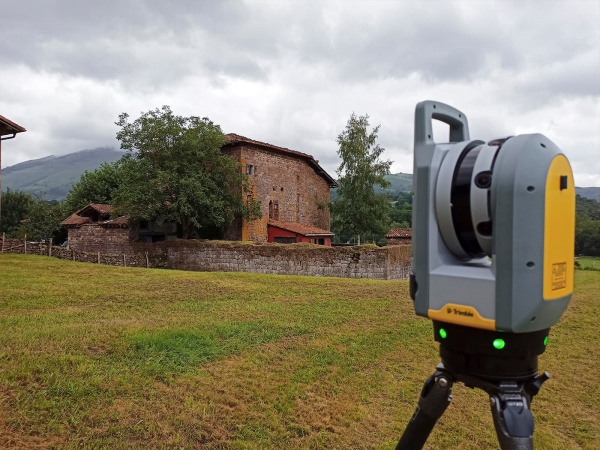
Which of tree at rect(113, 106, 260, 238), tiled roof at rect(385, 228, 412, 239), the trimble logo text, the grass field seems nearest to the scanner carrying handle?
the trimble logo text

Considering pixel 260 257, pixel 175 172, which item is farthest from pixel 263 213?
pixel 260 257

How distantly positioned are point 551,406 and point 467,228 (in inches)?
163

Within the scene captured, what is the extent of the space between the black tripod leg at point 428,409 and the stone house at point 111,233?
24953 millimetres

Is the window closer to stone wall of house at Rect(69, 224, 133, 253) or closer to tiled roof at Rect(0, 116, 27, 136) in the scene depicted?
stone wall of house at Rect(69, 224, 133, 253)

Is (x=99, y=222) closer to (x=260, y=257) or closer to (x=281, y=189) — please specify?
(x=260, y=257)

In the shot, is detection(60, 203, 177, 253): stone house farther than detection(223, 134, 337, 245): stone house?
No

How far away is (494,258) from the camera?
1.40 metres

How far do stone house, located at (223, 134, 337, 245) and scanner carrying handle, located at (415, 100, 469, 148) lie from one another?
1014 inches

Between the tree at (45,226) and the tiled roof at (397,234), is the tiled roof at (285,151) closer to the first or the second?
the tiled roof at (397,234)

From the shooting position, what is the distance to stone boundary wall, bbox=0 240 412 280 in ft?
59.9

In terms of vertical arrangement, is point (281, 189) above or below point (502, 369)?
above

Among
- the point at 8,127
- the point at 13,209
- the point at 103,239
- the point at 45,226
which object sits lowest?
the point at 103,239

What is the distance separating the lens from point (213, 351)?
508 cm

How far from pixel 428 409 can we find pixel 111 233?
26117 mm
